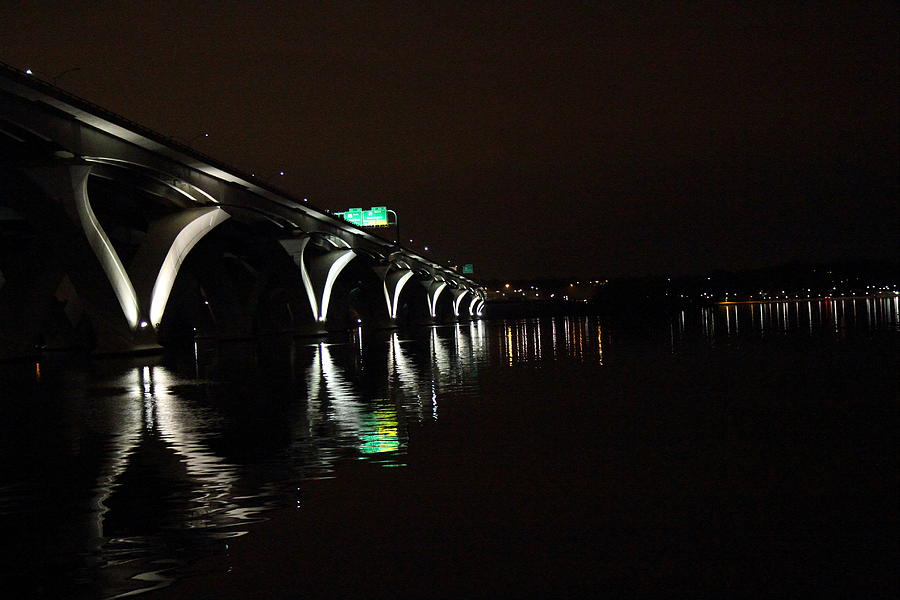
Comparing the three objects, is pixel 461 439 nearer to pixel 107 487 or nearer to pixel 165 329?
pixel 107 487

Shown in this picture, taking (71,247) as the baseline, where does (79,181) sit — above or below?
above

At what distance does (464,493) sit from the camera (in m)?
7.84

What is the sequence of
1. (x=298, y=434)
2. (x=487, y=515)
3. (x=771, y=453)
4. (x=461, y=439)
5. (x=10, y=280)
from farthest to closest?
(x=10, y=280), (x=298, y=434), (x=461, y=439), (x=771, y=453), (x=487, y=515)

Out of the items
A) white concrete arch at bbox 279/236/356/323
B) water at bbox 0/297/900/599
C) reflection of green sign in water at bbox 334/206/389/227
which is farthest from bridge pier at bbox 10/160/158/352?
reflection of green sign in water at bbox 334/206/389/227

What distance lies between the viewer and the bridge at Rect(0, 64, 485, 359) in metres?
32.9

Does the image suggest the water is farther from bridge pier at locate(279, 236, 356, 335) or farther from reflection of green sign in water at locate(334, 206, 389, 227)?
reflection of green sign in water at locate(334, 206, 389, 227)

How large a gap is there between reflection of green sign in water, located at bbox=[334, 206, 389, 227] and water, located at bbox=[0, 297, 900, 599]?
364ft

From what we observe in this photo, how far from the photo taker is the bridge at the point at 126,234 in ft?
108

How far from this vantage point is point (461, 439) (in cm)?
1105

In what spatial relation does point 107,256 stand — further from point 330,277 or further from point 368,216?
point 368,216

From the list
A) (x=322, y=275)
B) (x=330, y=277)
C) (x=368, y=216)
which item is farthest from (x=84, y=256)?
(x=368, y=216)

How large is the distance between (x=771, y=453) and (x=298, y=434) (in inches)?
236

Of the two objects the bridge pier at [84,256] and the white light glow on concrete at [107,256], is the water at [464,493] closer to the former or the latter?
the bridge pier at [84,256]

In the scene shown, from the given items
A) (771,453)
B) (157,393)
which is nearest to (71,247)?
(157,393)
